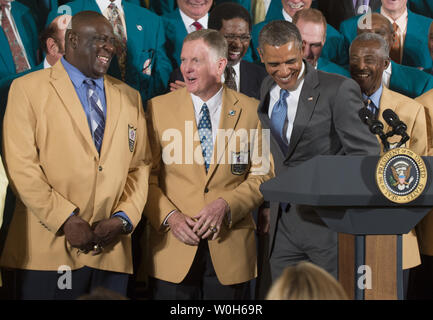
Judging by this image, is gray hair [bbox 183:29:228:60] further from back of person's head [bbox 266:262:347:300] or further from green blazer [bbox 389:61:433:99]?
back of person's head [bbox 266:262:347:300]

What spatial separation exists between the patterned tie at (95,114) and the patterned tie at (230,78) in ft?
3.10

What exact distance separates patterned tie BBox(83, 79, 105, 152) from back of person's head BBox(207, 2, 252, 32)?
1.12 metres

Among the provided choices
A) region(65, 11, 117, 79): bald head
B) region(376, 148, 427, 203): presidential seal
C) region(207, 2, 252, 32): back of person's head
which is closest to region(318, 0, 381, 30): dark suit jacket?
region(207, 2, 252, 32): back of person's head

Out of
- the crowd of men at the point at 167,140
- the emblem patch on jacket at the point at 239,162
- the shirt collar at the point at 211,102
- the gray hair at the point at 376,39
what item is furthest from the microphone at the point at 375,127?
the gray hair at the point at 376,39

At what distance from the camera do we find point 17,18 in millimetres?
3816

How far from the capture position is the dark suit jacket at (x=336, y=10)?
441 cm

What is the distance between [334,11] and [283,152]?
169 cm

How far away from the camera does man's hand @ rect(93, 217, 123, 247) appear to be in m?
3.13

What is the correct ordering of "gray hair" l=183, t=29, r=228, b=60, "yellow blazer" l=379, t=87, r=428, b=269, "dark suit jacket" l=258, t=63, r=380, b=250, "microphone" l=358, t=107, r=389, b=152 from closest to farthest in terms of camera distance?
1. "microphone" l=358, t=107, r=389, b=152
2. "dark suit jacket" l=258, t=63, r=380, b=250
3. "gray hair" l=183, t=29, r=228, b=60
4. "yellow blazer" l=379, t=87, r=428, b=269

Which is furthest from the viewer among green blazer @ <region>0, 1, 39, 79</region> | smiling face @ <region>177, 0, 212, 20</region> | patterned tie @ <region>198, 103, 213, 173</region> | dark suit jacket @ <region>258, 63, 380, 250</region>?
smiling face @ <region>177, 0, 212, 20</region>

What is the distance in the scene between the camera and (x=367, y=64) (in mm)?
4082
